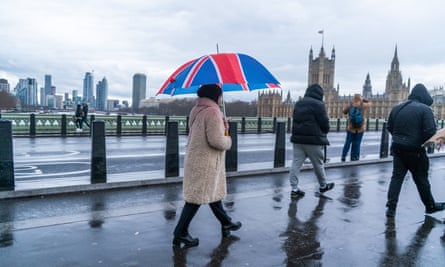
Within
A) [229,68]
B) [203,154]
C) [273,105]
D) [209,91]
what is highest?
[273,105]

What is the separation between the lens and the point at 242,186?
747cm

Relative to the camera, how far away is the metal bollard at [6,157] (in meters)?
6.06

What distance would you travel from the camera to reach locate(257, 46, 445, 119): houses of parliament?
136 metres

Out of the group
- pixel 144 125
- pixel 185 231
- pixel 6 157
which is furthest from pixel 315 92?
pixel 144 125

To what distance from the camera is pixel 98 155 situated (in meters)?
7.14

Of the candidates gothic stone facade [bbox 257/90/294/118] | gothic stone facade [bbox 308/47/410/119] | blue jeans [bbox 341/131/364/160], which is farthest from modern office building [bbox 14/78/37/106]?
blue jeans [bbox 341/131/364/160]

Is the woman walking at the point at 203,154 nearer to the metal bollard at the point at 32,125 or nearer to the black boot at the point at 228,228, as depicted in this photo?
the black boot at the point at 228,228

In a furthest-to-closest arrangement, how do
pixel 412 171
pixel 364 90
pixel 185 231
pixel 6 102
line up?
pixel 364 90 < pixel 6 102 < pixel 412 171 < pixel 185 231

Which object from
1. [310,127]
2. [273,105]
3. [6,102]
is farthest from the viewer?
[273,105]

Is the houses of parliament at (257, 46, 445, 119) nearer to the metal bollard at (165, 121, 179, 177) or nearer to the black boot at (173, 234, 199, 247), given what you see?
the metal bollard at (165, 121, 179, 177)

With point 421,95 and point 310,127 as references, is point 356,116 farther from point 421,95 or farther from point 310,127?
point 421,95

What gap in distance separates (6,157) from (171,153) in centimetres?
301

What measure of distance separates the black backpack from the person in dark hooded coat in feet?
16.5

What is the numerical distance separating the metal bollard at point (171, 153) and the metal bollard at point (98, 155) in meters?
1.30
